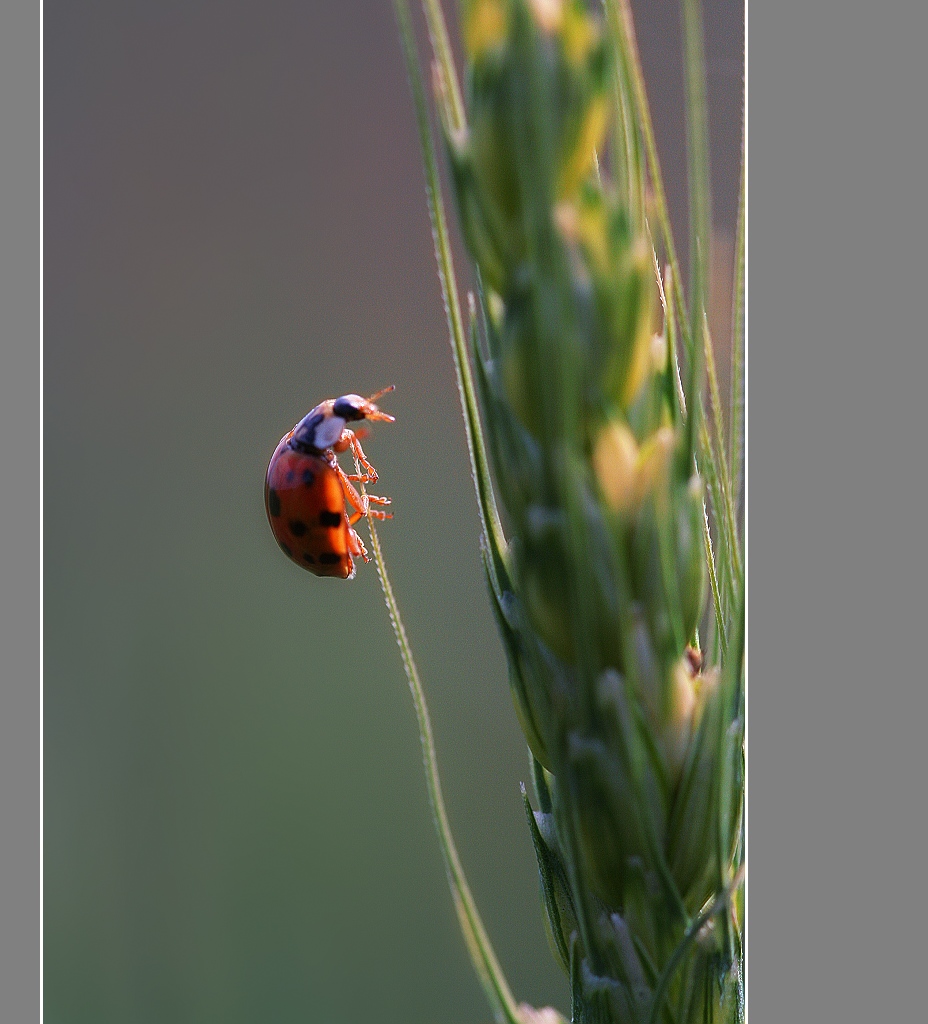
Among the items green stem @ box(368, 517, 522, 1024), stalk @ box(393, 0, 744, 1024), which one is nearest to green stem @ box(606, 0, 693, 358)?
stalk @ box(393, 0, 744, 1024)

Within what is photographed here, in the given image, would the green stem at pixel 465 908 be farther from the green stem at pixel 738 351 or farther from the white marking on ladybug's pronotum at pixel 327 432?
the white marking on ladybug's pronotum at pixel 327 432

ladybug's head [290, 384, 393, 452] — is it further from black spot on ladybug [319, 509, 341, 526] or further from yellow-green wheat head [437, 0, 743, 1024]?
yellow-green wheat head [437, 0, 743, 1024]

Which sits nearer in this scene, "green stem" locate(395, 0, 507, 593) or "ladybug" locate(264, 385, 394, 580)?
"green stem" locate(395, 0, 507, 593)

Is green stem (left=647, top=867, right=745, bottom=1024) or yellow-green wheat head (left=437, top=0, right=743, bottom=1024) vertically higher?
yellow-green wheat head (left=437, top=0, right=743, bottom=1024)

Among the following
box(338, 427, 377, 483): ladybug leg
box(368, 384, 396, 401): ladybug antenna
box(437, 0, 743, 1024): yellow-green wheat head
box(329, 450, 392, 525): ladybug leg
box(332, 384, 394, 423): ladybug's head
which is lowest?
box(437, 0, 743, 1024): yellow-green wheat head

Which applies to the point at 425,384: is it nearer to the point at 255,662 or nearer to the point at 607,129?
the point at 255,662

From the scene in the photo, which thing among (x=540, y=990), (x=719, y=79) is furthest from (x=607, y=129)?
(x=540, y=990)
